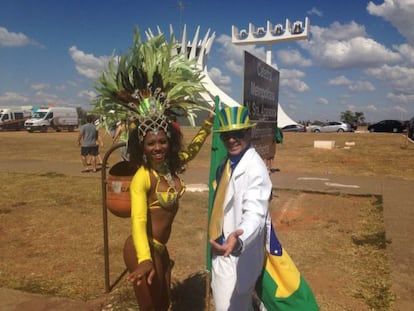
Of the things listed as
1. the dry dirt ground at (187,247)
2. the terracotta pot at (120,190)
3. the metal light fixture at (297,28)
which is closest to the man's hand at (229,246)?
the terracotta pot at (120,190)

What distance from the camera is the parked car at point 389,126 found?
38562mm

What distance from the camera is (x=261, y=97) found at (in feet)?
13.1

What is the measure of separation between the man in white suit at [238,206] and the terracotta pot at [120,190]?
62cm

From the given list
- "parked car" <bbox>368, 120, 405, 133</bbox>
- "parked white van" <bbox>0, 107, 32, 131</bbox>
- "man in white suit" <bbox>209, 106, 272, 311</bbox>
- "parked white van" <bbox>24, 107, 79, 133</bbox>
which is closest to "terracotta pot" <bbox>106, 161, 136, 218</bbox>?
"man in white suit" <bbox>209, 106, 272, 311</bbox>

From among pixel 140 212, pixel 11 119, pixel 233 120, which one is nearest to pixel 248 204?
pixel 233 120

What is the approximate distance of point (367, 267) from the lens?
14.8ft

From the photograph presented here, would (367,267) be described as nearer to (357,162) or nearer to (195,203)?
(195,203)

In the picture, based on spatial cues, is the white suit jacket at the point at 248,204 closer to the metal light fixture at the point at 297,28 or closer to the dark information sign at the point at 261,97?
the dark information sign at the point at 261,97

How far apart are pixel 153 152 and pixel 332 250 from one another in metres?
3.43

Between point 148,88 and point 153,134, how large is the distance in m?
0.35

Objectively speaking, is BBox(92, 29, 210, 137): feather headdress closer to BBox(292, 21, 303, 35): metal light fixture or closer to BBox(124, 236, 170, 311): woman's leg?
BBox(124, 236, 170, 311): woman's leg

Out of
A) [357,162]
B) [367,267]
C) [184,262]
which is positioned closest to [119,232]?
[184,262]

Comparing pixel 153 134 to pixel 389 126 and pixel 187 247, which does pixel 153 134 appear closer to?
pixel 187 247

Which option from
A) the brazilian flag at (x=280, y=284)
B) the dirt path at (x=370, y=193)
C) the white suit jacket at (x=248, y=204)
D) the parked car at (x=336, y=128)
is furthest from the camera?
the parked car at (x=336, y=128)
